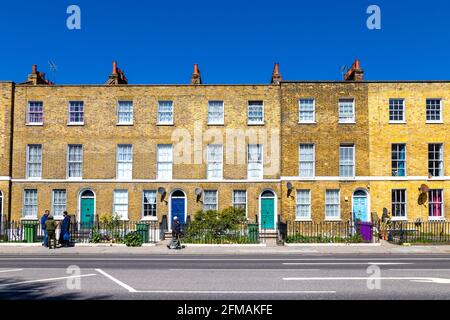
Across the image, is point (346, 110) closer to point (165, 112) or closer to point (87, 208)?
point (165, 112)

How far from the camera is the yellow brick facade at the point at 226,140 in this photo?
2917 centimetres

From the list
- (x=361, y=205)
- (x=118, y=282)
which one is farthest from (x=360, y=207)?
(x=118, y=282)

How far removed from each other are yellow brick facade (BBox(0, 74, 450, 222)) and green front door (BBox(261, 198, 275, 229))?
1.00 feet

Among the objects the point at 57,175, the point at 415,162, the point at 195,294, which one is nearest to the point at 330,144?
the point at 415,162

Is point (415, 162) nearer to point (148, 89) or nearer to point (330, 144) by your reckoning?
point (330, 144)

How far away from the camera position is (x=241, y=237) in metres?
24.2

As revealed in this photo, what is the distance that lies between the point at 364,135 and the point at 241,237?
11751 millimetres

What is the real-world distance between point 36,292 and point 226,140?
20.7 m

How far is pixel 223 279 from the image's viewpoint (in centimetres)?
1223

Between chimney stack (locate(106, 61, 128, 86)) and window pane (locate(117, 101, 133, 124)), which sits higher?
chimney stack (locate(106, 61, 128, 86))

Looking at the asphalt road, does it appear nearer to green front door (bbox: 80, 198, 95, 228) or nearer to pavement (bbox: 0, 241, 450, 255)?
pavement (bbox: 0, 241, 450, 255)

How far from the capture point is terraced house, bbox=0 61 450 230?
29188 mm

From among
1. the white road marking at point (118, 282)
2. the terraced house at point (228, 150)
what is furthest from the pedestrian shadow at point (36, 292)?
the terraced house at point (228, 150)

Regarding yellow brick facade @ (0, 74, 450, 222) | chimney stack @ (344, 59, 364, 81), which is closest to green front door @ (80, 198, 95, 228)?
yellow brick facade @ (0, 74, 450, 222)
